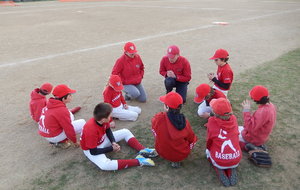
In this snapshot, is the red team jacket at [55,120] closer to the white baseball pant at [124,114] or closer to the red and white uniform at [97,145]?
the red and white uniform at [97,145]

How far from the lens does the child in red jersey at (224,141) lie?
3.11 meters

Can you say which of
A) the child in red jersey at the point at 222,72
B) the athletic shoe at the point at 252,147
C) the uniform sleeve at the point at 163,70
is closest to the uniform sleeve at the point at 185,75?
the uniform sleeve at the point at 163,70

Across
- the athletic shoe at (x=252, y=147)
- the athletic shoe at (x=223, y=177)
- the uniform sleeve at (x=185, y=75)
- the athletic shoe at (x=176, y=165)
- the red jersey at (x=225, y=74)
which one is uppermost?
the red jersey at (x=225, y=74)

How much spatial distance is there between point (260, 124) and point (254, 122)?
0.09 metres

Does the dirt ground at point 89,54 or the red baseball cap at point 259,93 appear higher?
the red baseball cap at point 259,93

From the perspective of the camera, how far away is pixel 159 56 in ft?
26.9

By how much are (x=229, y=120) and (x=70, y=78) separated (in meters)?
4.49

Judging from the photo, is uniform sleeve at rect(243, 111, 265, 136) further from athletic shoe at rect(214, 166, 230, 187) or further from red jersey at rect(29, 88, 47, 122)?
red jersey at rect(29, 88, 47, 122)

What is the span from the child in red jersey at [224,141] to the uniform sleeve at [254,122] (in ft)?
1.63

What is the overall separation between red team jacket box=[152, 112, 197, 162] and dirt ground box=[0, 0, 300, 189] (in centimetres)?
129

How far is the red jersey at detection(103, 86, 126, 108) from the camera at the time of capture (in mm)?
4570

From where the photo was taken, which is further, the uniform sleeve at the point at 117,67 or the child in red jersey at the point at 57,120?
the uniform sleeve at the point at 117,67

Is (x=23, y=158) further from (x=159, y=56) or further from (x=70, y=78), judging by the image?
(x=159, y=56)

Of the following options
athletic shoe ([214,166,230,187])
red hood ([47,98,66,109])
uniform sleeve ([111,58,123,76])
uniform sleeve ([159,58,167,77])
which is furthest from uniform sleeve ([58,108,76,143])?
uniform sleeve ([159,58,167,77])
